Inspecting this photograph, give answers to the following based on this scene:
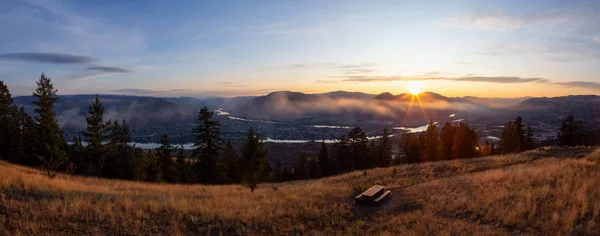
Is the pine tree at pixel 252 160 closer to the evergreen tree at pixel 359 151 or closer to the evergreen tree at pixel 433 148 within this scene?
the evergreen tree at pixel 359 151

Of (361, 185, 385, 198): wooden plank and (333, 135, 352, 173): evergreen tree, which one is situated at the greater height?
(361, 185, 385, 198): wooden plank

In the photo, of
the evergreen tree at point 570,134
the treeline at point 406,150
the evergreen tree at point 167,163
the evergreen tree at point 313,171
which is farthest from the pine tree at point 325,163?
the evergreen tree at point 570,134

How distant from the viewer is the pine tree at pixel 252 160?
21.9 m

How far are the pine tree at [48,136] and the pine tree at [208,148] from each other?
15.2 meters

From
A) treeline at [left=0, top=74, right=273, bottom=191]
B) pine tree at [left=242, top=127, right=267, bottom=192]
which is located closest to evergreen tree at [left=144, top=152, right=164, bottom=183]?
treeline at [left=0, top=74, right=273, bottom=191]

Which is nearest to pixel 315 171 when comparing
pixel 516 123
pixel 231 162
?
pixel 231 162

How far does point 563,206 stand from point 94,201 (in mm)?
16278

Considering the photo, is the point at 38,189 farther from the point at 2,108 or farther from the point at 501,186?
the point at 2,108

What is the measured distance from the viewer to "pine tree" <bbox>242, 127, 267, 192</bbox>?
21938 mm

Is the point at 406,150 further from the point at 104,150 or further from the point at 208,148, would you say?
the point at 104,150

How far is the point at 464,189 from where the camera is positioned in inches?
592

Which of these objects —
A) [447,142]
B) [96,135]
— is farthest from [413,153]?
[96,135]

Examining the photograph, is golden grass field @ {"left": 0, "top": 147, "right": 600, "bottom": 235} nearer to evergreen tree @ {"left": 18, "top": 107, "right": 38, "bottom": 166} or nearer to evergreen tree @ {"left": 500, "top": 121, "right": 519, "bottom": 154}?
evergreen tree @ {"left": 18, "top": 107, "right": 38, "bottom": 166}

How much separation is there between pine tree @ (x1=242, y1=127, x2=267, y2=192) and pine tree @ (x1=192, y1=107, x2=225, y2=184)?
17.8 metres
